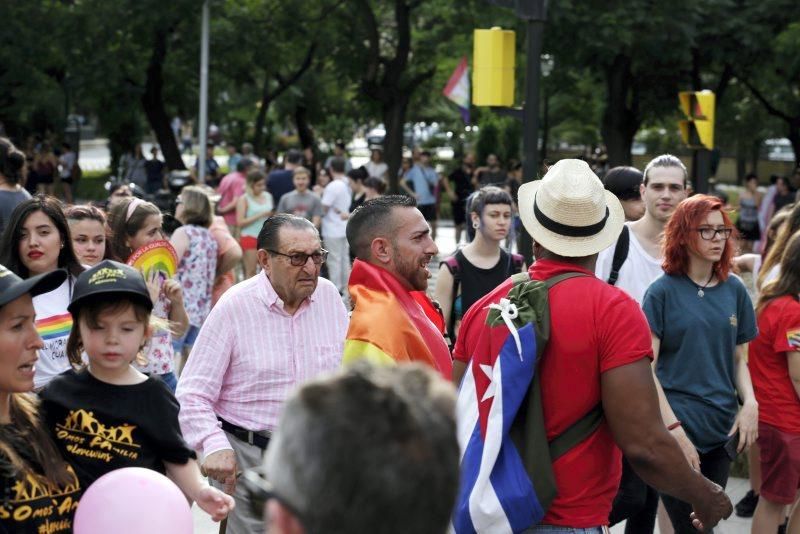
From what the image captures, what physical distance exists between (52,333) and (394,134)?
2171 cm

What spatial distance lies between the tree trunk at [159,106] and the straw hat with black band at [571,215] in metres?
25.8

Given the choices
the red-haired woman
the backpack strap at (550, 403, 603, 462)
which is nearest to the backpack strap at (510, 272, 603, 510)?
the backpack strap at (550, 403, 603, 462)

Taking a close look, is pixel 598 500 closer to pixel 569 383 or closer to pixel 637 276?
pixel 569 383

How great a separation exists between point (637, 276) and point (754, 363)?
32.2 inches

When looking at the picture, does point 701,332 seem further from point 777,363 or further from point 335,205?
point 335,205

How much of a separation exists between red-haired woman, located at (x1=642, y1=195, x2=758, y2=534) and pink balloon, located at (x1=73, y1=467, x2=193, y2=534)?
2980mm

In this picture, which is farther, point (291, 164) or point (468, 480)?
point (291, 164)

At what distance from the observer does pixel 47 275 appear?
3291mm

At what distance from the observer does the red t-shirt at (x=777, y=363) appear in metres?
6.24

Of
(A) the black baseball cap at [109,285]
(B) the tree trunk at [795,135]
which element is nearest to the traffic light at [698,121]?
(A) the black baseball cap at [109,285]

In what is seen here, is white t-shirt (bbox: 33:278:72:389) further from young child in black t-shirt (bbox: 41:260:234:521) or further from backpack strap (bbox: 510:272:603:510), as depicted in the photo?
backpack strap (bbox: 510:272:603:510)

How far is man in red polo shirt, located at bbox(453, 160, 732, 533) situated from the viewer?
373 centimetres

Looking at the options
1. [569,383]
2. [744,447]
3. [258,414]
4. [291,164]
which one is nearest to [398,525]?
[569,383]

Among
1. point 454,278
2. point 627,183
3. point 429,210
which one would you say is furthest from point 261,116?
point 627,183
